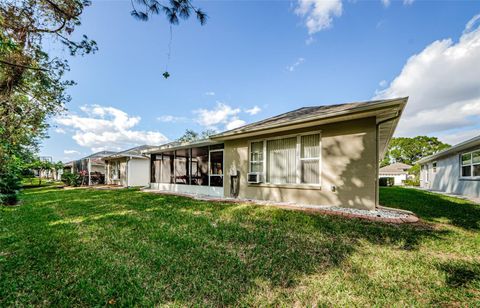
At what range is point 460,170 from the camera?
500 inches

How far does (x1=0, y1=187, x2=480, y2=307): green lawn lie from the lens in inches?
82.4

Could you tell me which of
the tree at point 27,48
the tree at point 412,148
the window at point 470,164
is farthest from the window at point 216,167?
the tree at point 412,148

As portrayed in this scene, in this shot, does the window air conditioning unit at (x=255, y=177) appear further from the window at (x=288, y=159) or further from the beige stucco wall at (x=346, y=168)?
the beige stucco wall at (x=346, y=168)

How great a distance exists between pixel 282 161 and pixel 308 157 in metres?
1.00

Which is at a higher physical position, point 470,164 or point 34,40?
point 34,40

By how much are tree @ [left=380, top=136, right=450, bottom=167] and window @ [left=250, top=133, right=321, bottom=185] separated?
49.0 meters

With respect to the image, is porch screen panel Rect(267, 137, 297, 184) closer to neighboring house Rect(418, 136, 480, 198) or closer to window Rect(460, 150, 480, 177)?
neighboring house Rect(418, 136, 480, 198)

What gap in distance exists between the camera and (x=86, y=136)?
28.5 m

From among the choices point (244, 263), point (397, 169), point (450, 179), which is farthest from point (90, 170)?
point (397, 169)

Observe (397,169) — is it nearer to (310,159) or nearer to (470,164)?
(470,164)

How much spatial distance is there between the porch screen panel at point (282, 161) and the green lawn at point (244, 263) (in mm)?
2508

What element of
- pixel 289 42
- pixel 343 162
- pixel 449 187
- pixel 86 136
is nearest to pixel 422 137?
pixel 449 187

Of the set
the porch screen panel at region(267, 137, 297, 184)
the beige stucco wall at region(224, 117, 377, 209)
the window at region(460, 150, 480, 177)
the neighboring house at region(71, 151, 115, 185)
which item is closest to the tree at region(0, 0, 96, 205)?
the porch screen panel at region(267, 137, 297, 184)

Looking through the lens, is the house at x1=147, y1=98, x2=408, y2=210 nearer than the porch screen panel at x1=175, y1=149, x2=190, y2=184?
Yes
